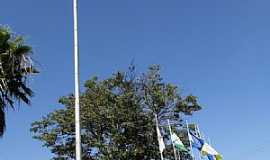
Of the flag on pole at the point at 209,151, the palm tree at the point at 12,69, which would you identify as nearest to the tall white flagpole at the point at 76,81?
the palm tree at the point at 12,69

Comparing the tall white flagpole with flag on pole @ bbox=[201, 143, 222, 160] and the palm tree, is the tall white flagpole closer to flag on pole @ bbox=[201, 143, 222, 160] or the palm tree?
the palm tree

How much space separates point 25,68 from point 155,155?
75.7ft

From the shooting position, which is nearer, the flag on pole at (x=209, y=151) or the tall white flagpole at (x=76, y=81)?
the tall white flagpole at (x=76, y=81)

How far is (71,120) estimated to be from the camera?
131ft

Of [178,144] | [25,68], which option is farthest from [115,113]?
[25,68]

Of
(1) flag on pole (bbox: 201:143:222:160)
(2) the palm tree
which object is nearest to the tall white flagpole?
(2) the palm tree

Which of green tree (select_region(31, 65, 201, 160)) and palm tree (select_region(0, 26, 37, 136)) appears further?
green tree (select_region(31, 65, 201, 160))

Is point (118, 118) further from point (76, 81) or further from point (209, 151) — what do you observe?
point (76, 81)

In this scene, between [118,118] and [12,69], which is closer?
[12,69]

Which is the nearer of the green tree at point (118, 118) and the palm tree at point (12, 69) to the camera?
the palm tree at point (12, 69)

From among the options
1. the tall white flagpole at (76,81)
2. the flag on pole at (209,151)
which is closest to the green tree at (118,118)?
the flag on pole at (209,151)

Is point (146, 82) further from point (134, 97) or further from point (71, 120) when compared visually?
point (71, 120)

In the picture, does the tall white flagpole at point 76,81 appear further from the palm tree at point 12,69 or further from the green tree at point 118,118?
the green tree at point 118,118

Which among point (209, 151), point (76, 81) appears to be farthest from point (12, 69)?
point (209, 151)
